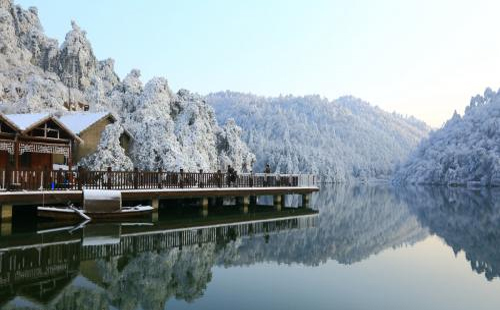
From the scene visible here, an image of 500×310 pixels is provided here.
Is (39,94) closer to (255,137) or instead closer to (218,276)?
(218,276)

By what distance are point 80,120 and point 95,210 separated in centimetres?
1515

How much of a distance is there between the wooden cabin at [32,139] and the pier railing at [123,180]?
4.07ft

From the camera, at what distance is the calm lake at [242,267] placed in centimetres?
1158

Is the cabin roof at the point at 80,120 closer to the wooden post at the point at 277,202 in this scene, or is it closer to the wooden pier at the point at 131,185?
the wooden pier at the point at 131,185

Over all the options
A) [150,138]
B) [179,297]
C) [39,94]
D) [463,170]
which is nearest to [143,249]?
[179,297]

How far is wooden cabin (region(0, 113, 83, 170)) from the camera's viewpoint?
25234mm

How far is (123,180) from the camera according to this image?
92.8ft

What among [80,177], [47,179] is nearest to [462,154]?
Answer: [80,177]

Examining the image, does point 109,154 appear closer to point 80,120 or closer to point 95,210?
point 80,120

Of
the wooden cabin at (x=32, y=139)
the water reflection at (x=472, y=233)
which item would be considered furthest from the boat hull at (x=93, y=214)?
the water reflection at (x=472, y=233)

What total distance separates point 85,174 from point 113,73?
65153mm

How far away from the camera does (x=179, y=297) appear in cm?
1167

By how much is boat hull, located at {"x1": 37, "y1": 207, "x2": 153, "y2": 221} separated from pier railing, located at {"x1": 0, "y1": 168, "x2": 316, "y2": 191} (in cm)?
127

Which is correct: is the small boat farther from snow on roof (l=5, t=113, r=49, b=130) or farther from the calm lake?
snow on roof (l=5, t=113, r=49, b=130)
